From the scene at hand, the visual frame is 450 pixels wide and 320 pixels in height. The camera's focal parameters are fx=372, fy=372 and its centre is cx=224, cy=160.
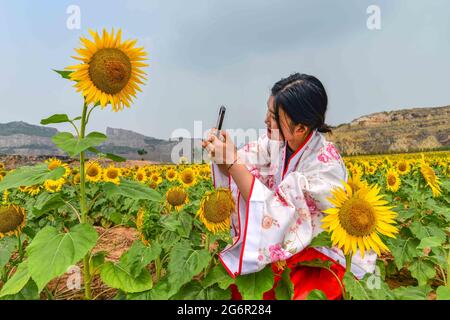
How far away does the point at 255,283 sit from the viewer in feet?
6.87

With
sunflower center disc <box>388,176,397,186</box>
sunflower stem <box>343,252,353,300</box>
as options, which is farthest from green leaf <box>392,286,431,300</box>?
sunflower center disc <box>388,176,397,186</box>

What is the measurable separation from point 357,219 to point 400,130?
199ft

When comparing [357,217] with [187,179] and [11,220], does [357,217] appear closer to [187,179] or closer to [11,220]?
[11,220]

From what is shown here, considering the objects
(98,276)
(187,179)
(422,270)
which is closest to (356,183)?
(422,270)

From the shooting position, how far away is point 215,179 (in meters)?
2.61

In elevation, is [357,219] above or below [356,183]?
below

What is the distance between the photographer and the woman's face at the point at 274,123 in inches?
94.1

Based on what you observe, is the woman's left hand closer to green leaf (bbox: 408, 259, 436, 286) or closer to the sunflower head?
the sunflower head

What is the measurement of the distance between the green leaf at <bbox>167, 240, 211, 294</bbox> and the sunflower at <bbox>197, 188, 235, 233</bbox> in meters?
0.18

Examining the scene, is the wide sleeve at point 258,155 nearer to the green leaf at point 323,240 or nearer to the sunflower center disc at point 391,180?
the green leaf at point 323,240

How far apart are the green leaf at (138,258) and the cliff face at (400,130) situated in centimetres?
4379

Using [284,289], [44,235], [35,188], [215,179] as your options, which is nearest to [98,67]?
[44,235]

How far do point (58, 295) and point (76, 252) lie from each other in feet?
4.54
